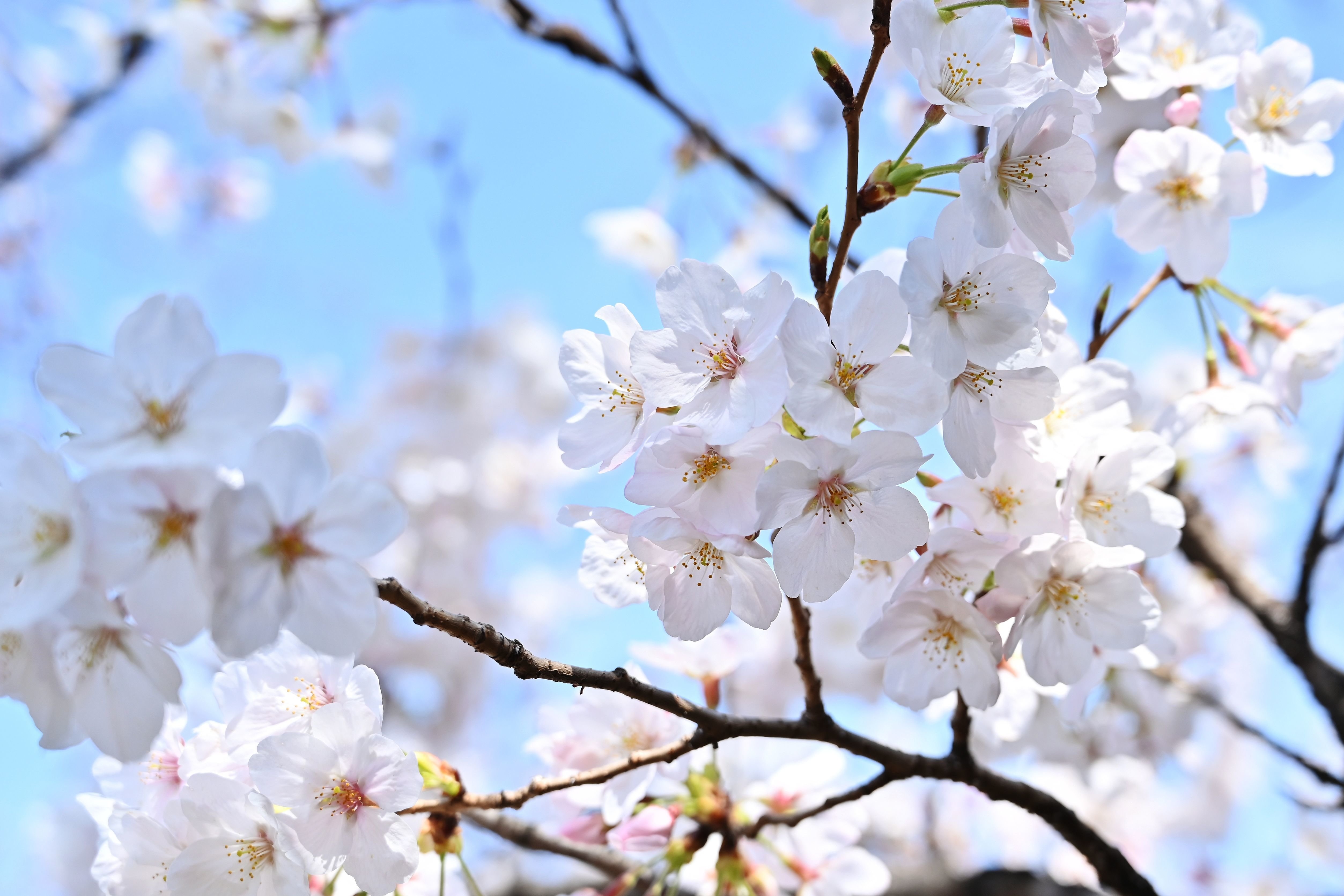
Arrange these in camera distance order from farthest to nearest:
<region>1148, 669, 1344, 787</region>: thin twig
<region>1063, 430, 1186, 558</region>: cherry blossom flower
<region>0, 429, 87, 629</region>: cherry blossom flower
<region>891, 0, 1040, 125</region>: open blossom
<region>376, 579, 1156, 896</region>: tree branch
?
<region>1148, 669, 1344, 787</region>: thin twig → <region>1063, 430, 1186, 558</region>: cherry blossom flower → <region>891, 0, 1040, 125</region>: open blossom → <region>376, 579, 1156, 896</region>: tree branch → <region>0, 429, 87, 629</region>: cherry blossom flower

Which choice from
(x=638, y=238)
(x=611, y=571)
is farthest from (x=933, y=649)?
(x=638, y=238)

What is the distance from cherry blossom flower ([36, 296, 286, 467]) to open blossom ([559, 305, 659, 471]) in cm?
31

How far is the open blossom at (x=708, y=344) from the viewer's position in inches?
30.1

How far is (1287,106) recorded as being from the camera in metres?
1.17

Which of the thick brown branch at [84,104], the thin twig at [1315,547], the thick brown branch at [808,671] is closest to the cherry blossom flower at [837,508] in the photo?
the thick brown branch at [808,671]

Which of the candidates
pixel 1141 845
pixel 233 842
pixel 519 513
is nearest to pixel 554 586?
pixel 519 513

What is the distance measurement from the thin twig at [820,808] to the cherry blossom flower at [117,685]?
0.67 metres

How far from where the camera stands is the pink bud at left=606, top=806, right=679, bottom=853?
3.49 feet

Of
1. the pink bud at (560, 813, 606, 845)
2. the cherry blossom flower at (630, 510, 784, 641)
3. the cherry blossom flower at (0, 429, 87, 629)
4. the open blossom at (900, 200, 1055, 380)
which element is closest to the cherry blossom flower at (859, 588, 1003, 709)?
the cherry blossom flower at (630, 510, 784, 641)

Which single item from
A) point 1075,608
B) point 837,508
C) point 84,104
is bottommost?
point 84,104

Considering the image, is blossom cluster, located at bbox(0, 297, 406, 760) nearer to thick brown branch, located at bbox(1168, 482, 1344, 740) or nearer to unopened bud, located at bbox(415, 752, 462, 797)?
unopened bud, located at bbox(415, 752, 462, 797)

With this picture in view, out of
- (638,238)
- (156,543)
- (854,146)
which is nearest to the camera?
(156,543)

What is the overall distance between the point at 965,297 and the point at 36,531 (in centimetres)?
75

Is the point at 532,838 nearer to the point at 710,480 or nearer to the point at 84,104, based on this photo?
the point at 710,480
